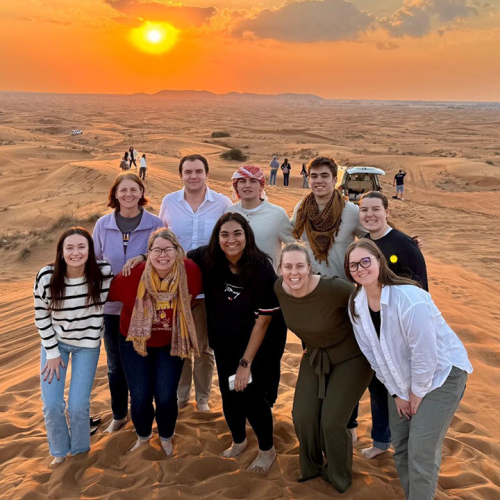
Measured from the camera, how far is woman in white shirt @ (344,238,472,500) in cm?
288

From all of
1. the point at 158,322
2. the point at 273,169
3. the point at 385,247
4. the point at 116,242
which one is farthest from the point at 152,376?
the point at 273,169

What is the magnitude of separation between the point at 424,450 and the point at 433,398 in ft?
1.13

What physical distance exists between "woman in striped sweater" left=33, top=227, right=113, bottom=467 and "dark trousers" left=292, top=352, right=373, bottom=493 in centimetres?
178

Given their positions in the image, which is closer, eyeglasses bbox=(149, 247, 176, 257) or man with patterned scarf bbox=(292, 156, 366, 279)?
eyeglasses bbox=(149, 247, 176, 257)

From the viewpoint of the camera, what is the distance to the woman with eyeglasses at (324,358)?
3.31 m

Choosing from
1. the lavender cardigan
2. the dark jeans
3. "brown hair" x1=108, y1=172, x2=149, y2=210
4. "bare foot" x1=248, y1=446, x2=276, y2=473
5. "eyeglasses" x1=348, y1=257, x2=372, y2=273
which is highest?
"brown hair" x1=108, y1=172, x2=149, y2=210

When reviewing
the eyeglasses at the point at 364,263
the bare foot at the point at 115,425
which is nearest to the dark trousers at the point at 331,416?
the eyeglasses at the point at 364,263

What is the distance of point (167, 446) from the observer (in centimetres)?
404

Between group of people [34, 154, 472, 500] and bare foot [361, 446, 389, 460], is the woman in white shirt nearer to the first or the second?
group of people [34, 154, 472, 500]

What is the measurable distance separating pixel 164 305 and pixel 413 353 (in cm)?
194

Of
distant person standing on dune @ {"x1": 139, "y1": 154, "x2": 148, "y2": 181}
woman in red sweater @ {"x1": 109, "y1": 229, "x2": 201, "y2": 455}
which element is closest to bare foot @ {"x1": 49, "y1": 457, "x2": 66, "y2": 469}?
woman in red sweater @ {"x1": 109, "y1": 229, "x2": 201, "y2": 455}

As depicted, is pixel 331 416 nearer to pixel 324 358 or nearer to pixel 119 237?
pixel 324 358

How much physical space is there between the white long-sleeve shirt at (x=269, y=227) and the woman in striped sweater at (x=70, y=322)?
51.6 inches

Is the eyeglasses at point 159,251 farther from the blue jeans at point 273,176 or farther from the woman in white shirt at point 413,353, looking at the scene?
the blue jeans at point 273,176
